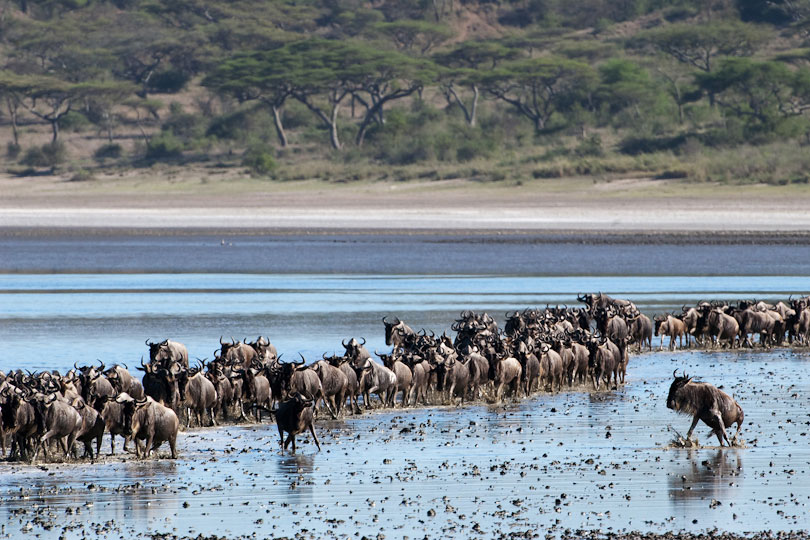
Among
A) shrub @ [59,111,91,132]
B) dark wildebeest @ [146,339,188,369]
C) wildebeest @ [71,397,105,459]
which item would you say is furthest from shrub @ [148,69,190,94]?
wildebeest @ [71,397,105,459]

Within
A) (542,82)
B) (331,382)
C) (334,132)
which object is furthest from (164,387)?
(542,82)

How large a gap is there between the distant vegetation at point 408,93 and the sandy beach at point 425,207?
2.79 metres

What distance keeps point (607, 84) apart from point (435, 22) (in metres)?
38.4

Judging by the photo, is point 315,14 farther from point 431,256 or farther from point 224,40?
point 431,256

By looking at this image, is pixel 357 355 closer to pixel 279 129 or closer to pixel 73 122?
pixel 279 129

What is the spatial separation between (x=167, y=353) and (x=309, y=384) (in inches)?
126

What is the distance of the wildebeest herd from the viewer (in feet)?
49.5

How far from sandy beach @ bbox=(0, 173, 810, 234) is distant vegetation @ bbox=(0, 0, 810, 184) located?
279 cm

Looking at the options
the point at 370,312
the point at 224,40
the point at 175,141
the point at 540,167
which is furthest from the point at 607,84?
the point at 370,312

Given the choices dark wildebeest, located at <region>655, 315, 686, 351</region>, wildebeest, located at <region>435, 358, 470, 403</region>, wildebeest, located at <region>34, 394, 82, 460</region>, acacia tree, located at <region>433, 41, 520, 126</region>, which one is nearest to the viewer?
wildebeest, located at <region>34, 394, 82, 460</region>

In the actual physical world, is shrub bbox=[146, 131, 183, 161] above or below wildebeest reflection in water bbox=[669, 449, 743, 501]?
above

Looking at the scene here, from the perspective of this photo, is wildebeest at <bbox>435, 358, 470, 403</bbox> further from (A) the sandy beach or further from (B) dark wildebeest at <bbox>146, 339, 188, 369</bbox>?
(A) the sandy beach

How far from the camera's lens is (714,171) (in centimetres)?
6694

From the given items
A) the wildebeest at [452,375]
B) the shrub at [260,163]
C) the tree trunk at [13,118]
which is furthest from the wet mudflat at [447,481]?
the tree trunk at [13,118]
